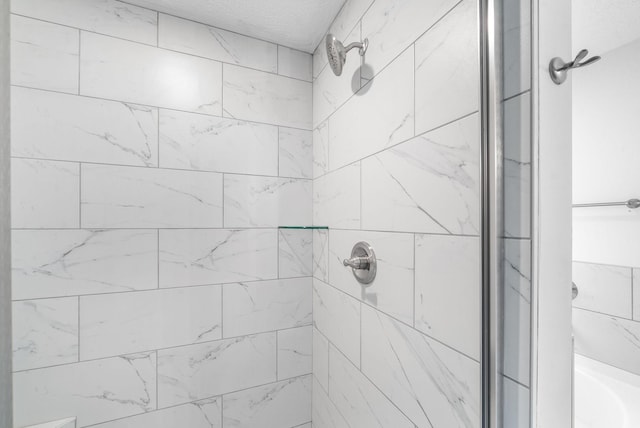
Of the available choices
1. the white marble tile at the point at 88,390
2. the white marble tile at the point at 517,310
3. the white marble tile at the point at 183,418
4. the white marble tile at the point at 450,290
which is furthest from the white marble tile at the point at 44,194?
the white marble tile at the point at 517,310

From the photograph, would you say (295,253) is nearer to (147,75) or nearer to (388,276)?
(388,276)

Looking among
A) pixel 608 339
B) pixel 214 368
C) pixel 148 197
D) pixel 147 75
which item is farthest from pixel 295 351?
pixel 147 75

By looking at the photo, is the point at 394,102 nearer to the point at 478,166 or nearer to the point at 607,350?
the point at 478,166

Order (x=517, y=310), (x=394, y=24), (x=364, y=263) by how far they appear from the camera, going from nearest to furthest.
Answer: (x=517, y=310) → (x=394, y=24) → (x=364, y=263)

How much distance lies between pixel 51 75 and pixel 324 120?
0.94m

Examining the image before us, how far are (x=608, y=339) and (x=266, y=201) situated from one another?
107 cm

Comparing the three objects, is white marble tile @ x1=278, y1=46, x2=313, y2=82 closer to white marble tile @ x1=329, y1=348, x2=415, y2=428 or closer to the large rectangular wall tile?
the large rectangular wall tile

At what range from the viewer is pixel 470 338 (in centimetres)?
55

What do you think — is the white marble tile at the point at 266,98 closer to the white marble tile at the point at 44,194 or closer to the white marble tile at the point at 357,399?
the white marble tile at the point at 44,194

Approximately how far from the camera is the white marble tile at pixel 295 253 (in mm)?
1257

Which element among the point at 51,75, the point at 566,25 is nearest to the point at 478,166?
the point at 566,25

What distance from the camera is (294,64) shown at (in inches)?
50.9

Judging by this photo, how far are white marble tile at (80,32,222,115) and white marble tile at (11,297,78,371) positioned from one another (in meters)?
0.72

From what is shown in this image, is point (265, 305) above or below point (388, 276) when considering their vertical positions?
below
